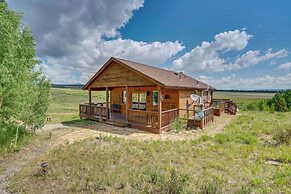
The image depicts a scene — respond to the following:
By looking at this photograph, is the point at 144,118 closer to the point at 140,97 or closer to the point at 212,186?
the point at 140,97

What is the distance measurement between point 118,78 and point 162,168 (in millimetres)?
8941

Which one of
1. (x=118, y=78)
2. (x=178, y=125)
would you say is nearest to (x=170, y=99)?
(x=178, y=125)

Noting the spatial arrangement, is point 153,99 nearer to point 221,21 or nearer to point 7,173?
point 7,173

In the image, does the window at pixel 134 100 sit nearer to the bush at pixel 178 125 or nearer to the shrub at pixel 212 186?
the bush at pixel 178 125

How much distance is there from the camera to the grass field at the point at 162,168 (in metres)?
4.84

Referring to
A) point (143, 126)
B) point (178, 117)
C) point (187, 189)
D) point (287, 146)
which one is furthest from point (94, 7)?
point (287, 146)

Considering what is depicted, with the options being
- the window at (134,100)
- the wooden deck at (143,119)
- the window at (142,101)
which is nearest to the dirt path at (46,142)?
the wooden deck at (143,119)

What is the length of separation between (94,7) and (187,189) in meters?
12.5

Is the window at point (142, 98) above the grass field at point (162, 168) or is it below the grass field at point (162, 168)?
above

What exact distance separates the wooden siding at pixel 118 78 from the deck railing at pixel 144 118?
1.87 metres

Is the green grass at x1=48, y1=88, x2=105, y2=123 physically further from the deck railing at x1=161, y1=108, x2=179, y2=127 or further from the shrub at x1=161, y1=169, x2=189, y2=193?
the shrub at x1=161, y1=169, x2=189, y2=193

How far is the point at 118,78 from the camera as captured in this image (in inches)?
538

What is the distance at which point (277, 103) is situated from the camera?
2295cm

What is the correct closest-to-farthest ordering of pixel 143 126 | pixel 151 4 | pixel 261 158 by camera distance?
pixel 261 158
pixel 143 126
pixel 151 4
